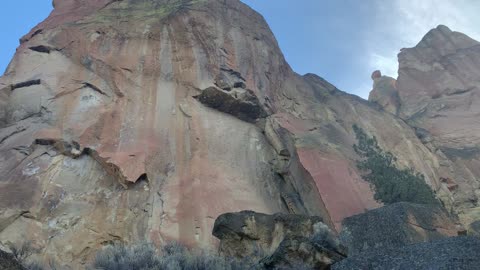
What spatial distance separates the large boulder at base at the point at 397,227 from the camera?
16.7 metres

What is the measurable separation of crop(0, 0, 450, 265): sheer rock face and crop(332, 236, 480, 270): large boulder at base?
5702 millimetres

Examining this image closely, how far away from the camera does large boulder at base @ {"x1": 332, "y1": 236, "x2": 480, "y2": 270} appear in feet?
35.1

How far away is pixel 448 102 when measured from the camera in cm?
3759

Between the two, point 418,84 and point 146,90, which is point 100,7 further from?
point 418,84

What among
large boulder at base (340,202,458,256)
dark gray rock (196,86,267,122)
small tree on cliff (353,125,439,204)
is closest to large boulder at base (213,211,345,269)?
large boulder at base (340,202,458,256)

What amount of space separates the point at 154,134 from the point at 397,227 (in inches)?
357

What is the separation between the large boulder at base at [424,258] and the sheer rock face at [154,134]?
5702 mm

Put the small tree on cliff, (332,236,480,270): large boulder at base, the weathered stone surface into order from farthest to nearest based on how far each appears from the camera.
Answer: the weathered stone surface
the small tree on cliff
(332,236,480,270): large boulder at base

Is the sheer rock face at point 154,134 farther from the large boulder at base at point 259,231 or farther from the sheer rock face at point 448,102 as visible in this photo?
the sheer rock face at point 448,102

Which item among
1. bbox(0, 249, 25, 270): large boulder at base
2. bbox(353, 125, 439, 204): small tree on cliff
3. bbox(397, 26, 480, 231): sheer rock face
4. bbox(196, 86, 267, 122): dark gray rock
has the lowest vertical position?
bbox(0, 249, 25, 270): large boulder at base

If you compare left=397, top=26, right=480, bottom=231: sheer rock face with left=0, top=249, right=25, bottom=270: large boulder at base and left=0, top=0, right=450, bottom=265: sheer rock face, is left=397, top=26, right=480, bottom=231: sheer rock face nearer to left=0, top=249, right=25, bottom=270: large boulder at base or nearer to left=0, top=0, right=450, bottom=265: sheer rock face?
left=0, top=0, right=450, bottom=265: sheer rock face

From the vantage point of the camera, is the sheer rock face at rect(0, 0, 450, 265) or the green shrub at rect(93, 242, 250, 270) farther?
the sheer rock face at rect(0, 0, 450, 265)

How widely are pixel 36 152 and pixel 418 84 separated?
3059 centimetres

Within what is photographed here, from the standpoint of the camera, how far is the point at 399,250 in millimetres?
11961
